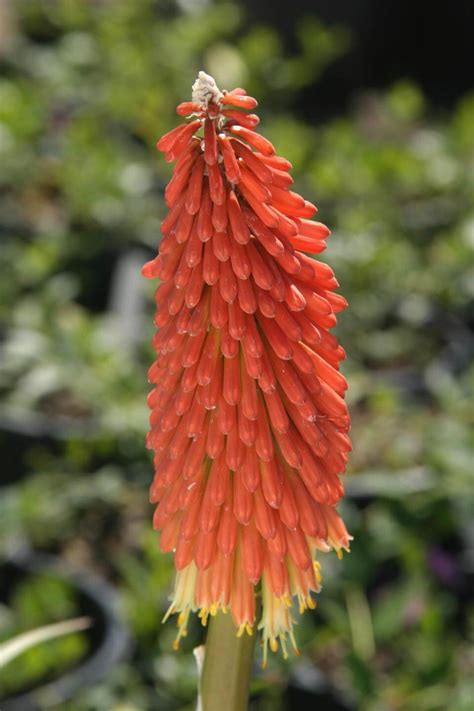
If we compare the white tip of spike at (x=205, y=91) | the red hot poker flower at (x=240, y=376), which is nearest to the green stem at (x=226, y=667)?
the red hot poker flower at (x=240, y=376)

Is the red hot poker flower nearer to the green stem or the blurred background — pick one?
the green stem

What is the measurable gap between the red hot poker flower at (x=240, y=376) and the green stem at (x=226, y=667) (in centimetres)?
3

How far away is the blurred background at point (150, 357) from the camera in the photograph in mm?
3199

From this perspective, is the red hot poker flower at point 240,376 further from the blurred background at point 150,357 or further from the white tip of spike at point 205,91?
the blurred background at point 150,357

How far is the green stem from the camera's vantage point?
1.43 metres

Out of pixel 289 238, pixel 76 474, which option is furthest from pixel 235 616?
pixel 76 474

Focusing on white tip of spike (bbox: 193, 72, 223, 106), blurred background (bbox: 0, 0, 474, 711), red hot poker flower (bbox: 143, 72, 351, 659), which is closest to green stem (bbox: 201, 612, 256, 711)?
red hot poker flower (bbox: 143, 72, 351, 659)

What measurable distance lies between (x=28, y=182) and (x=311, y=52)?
258 cm

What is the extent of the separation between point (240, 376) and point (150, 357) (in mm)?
3047

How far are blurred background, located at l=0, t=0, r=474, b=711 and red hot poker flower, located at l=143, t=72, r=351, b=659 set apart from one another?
128 cm

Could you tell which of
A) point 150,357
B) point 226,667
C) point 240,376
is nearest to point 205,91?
point 240,376

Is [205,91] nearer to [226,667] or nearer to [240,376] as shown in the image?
[240,376]

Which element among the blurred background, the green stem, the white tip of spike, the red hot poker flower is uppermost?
the blurred background

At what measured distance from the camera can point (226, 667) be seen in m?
1.43
